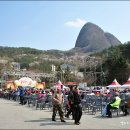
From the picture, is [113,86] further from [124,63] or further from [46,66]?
[46,66]

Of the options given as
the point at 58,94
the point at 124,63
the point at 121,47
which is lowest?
the point at 58,94

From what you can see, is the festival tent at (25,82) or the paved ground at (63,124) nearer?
the paved ground at (63,124)

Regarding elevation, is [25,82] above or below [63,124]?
above

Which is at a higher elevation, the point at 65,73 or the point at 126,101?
the point at 65,73

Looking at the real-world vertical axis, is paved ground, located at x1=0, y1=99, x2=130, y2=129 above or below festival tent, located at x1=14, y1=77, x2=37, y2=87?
below

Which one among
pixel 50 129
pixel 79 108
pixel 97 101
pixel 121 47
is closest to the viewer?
pixel 50 129

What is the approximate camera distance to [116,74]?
323 feet

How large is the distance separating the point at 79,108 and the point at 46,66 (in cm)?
17254

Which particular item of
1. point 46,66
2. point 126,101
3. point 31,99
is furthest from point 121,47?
point 126,101

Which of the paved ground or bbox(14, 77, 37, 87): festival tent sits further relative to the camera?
bbox(14, 77, 37, 87): festival tent

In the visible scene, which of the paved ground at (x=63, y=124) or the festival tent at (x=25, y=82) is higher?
the festival tent at (x=25, y=82)

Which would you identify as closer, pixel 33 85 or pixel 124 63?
pixel 33 85

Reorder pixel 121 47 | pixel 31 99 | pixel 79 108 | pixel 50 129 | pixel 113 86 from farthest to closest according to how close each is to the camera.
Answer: pixel 121 47 < pixel 113 86 < pixel 31 99 < pixel 79 108 < pixel 50 129

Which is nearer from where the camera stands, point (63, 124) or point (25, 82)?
point (63, 124)
